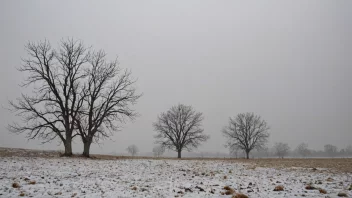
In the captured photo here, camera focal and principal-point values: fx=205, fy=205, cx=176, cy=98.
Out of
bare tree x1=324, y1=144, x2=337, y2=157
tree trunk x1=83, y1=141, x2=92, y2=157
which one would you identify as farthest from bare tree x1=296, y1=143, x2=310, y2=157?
tree trunk x1=83, y1=141, x2=92, y2=157

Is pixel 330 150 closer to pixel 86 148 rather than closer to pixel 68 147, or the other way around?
pixel 86 148

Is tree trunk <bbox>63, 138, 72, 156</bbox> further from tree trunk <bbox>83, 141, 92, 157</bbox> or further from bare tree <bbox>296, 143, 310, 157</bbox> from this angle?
bare tree <bbox>296, 143, 310, 157</bbox>

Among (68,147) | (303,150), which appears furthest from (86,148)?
(303,150)

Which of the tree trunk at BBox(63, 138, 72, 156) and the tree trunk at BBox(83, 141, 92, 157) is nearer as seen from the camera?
the tree trunk at BBox(63, 138, 72, 156)

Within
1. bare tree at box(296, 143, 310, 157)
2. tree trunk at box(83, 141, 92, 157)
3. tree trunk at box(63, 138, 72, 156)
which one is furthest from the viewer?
bare tree at box(296, 143, 310, 157)

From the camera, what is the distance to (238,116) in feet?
181

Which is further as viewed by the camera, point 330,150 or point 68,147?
point 330,150

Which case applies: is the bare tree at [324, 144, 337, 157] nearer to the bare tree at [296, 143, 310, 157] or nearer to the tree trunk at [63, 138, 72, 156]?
the bare tree at [296, 143, 310, 157]

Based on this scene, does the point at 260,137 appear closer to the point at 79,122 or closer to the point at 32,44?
the point at 79,122

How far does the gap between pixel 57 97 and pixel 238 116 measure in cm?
4456

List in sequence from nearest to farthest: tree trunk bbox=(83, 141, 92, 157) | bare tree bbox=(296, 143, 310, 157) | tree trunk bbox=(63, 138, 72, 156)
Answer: tree trunk bbox=(63, 138, 72, 156) < tree trunk bbox=(83, 141, 92, 157) < bare tree bbox=(296, 143, 310, 157)

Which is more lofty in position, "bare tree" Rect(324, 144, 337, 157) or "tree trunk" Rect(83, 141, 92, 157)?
"tree trunk" Rect(83, 141, 92, 157)

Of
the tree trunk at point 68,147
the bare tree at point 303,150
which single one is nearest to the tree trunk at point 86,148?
the tree trunk at point 68,147

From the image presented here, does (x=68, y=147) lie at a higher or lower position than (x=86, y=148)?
higher
